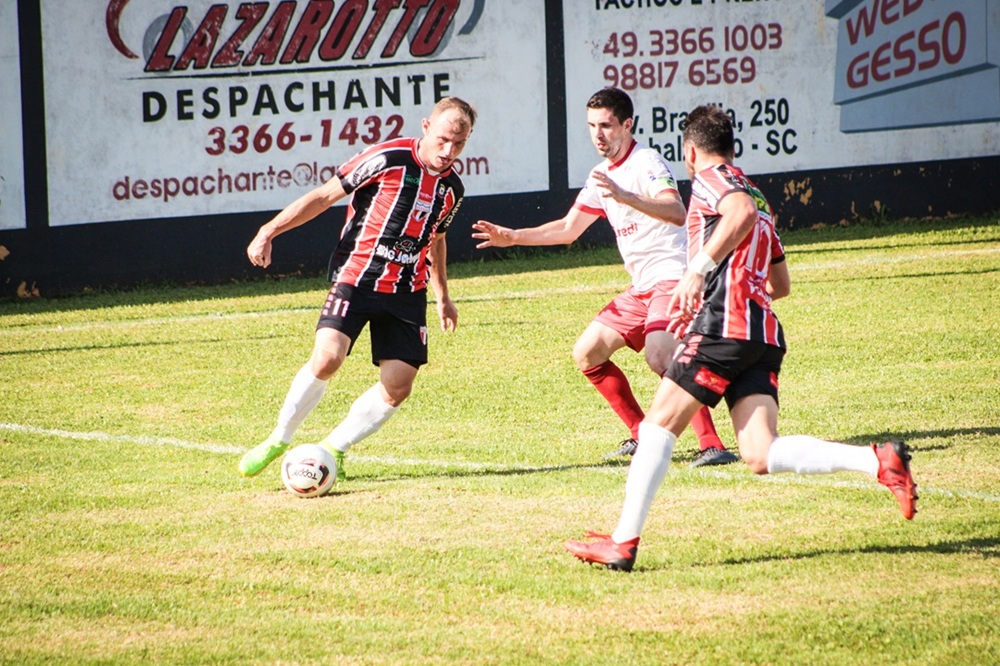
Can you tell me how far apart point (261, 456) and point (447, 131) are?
201 centimetres

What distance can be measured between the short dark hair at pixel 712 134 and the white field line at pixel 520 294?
9431 mm

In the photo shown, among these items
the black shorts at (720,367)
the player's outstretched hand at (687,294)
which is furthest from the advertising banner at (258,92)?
Answer: the player's outstretched hand at (687,294)

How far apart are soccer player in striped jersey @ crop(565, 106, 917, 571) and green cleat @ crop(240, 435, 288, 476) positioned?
2235 millimetres

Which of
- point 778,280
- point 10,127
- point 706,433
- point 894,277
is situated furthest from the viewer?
point 10,127

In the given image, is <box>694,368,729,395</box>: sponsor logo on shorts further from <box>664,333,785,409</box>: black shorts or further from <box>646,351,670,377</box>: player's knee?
<box>646,351,670,377</box>: player's knee

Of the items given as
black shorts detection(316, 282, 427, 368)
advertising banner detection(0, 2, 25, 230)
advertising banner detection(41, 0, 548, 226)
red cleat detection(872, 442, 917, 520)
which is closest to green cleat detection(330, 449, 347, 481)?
black shorts detection(316, 282, 427, 368)

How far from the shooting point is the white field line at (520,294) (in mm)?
14658

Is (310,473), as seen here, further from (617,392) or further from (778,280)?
(778,280)

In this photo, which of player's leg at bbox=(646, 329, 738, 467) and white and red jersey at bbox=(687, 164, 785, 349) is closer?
white and red jersey at bbox=(687, 164, 785, 349)

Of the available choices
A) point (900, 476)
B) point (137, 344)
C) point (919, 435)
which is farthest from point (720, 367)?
point (137, 344)

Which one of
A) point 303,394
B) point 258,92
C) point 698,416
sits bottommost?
point 698,416

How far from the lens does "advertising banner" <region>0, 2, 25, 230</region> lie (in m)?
17.5

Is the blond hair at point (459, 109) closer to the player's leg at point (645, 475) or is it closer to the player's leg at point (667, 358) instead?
the player's leg at point (667, 358)

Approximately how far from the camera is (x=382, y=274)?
730cm
